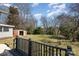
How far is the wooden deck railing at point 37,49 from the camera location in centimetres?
188

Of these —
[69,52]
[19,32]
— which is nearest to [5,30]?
[19,32]

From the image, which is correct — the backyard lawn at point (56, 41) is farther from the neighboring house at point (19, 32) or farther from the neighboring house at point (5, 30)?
the neighboring house at point (5, 30)

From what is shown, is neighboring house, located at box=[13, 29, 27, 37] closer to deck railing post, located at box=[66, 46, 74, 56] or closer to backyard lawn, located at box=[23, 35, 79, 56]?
backyard lawn, located at box=[23, 35, 79, 56]

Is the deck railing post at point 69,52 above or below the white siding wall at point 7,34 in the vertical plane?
below

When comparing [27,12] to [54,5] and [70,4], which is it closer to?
[54,5]

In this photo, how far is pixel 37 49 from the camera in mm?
1938

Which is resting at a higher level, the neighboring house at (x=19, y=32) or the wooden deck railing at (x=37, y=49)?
the neighboring house at (x=19, y=32)

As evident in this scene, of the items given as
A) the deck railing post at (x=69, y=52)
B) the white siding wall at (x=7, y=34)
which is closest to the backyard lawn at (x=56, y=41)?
the deck railing post at (x=69, y=52)

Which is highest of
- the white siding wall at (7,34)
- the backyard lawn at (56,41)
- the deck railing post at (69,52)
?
the white siding wall at (7,34)

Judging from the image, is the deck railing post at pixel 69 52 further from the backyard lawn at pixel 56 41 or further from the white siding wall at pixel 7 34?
the white siding wall at pixel 7 34

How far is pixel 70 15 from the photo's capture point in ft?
6.36

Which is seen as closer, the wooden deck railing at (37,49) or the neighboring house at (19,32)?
the wooden deck railing at (37,49)

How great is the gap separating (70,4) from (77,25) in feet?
0.73

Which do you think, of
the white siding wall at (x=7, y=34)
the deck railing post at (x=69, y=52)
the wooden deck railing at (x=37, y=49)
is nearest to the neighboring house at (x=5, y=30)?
the white siding wall at (x=7, y=34)
